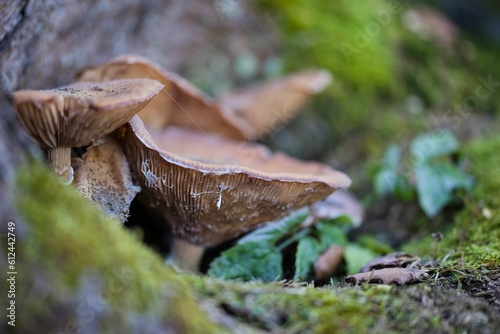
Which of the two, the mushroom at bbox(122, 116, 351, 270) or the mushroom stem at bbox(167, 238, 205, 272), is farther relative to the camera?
the mushroom stem at bbox(167, 238, 205, 272)

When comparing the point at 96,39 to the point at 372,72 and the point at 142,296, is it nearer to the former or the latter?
the point at 142,296

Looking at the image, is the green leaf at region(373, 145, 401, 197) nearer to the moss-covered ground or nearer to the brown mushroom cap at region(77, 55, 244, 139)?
the brown mushroom cap at region(77, 55, 244, 139)

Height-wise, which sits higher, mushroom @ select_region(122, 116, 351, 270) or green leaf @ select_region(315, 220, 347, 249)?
mushroom @ select_region(122, 116, 351, 270)

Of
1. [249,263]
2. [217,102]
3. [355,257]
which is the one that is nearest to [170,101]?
[217,102]

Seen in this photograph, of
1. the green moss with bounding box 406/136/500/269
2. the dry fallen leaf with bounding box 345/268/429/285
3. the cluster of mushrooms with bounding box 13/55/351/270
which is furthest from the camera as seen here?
the green moss with bounding box 406/136/500/269

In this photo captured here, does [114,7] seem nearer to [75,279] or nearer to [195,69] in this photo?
[195,69]

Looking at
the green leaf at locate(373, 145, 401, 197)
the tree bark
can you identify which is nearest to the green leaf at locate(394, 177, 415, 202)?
the green leaf at locate(373, 145, 401, 197)

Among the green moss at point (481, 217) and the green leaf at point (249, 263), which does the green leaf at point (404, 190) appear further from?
the green leaf at point (249, 263)
